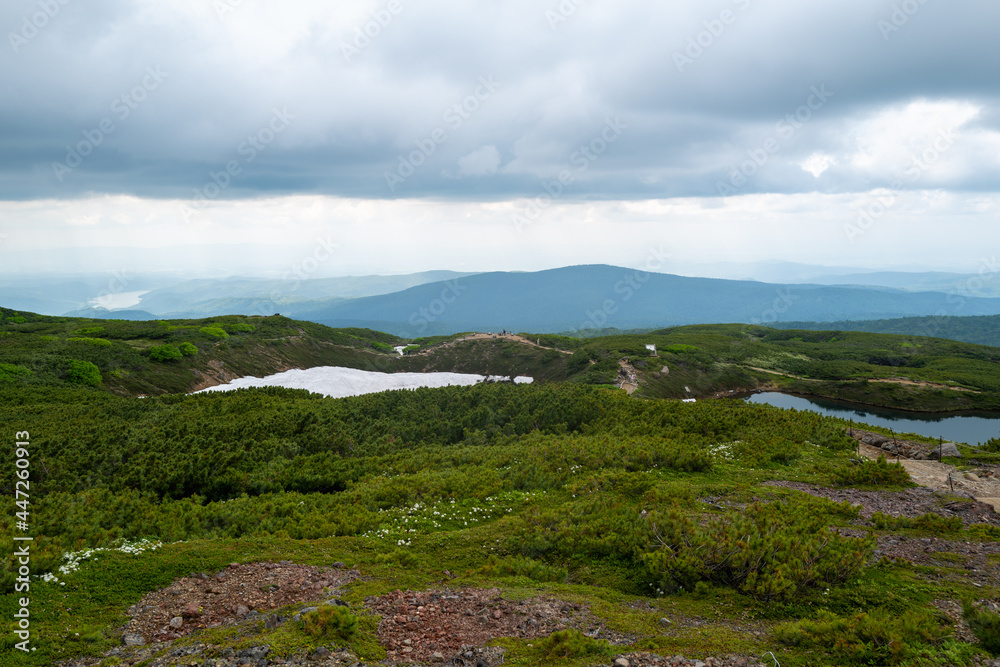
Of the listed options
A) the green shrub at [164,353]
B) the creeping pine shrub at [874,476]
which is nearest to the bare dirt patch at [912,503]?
the creeping pine shrub at [874,476]

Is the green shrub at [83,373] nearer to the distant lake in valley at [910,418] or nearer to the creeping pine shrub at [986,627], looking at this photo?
the creeping pine shrub at [986,627]

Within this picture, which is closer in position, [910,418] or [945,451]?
[945,451]

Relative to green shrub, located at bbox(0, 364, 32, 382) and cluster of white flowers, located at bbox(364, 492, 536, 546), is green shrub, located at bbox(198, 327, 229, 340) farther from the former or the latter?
cluster of white flowers, located at bbox(364, 492, 536, 546)

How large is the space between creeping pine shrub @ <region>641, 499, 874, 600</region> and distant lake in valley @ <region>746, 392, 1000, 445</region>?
46.0 metres

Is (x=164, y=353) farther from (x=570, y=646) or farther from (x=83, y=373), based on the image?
(x=570, y=646)

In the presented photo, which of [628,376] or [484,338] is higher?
[484,338]

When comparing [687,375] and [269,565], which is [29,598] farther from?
[687,375]

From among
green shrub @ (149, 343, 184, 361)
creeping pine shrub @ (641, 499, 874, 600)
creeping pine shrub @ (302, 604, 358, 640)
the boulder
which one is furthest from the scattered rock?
green shrub @ (149, 343, 184, 361)

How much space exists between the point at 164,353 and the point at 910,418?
80471mm

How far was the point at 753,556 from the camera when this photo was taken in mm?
9953

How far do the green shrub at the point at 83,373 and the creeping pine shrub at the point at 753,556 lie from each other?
1643 inches

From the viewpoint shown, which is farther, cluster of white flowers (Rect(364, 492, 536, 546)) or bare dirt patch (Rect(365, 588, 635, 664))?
cluster of white flowers (Rect(364, 492, 536, 546))

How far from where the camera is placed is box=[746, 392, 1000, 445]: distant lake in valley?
5234 centimetres

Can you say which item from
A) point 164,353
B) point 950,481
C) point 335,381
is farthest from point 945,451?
point 164,353
